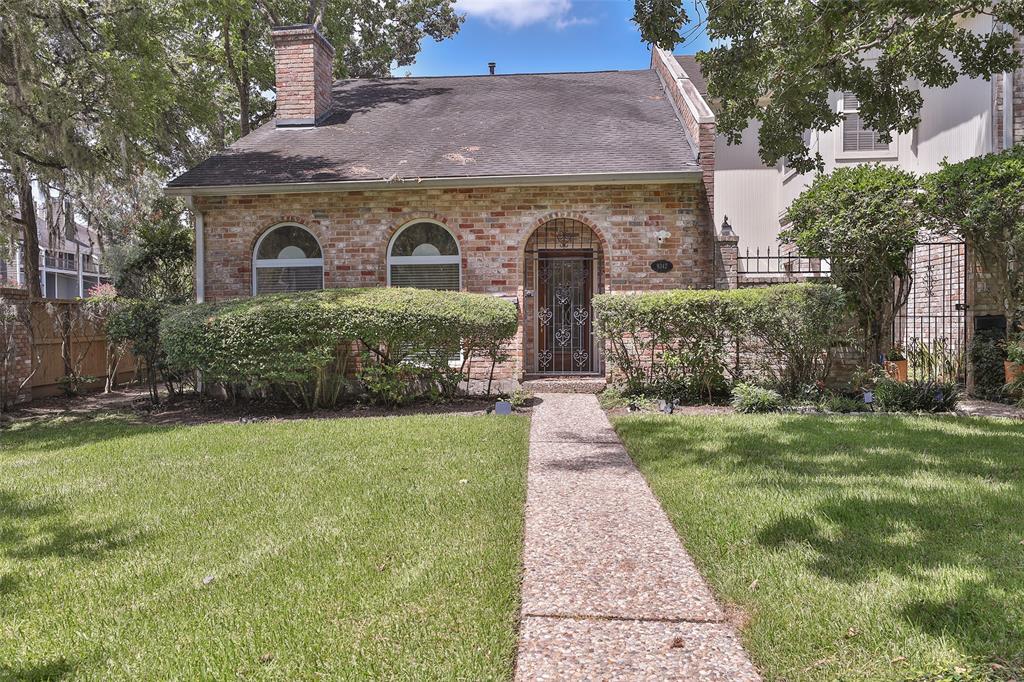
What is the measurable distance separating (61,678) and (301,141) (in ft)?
37.2

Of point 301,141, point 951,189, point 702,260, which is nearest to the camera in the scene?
point 951,189

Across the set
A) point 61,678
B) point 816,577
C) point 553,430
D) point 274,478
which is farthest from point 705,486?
point 61,678

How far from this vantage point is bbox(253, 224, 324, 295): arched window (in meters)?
10.8

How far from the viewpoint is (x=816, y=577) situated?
299 centimetres

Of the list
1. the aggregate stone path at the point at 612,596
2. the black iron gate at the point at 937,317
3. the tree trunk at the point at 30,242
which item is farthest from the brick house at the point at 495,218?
the tree trunk at the point at 30,242

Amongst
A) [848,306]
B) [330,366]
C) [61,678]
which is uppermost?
[848,306]

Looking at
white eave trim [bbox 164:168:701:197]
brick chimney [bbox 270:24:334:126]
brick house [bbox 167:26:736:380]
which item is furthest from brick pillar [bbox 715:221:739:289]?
brick chimney [bbox 270:24:334:126]

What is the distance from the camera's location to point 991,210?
7602mm

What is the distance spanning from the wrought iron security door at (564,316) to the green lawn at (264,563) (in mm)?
4937

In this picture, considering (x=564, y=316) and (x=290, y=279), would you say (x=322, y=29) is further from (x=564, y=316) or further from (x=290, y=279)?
(x=564, y=316)

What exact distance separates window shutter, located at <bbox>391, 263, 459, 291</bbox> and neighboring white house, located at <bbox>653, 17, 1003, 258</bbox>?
16.3 feet

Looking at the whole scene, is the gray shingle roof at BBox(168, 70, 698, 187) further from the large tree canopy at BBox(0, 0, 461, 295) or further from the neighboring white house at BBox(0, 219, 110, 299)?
the neighboring white house at BBox(0, 219, 110, 299)

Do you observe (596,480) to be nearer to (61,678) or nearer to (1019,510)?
(1019,510)

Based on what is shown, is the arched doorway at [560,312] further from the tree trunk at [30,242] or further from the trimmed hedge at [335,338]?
the tree trunk at [30,242]
